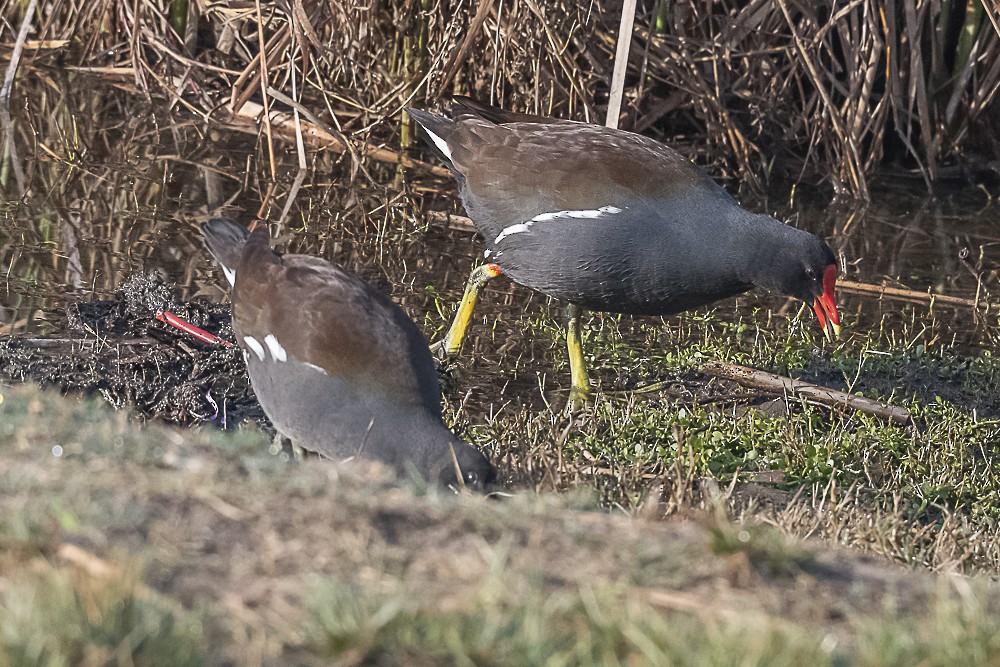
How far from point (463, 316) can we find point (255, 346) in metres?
1.66

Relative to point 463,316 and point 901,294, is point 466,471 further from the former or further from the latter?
point 901,294

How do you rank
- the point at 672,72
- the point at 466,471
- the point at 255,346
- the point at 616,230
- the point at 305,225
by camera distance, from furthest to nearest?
the point at 672,72
the point at 305,225
the point at 616,230
the point at 255,346
the point at 466,471

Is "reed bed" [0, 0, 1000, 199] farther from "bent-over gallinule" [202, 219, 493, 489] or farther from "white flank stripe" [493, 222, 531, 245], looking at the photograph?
"bent-over gallinule" [202, 219, 493, 489]

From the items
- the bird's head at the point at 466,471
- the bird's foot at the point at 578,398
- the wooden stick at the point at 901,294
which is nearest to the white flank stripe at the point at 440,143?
the bird's foot at the point at 578,398

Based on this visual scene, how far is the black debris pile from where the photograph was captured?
16.8ft

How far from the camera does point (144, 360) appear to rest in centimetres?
539

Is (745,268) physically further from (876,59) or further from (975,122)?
(975,122)

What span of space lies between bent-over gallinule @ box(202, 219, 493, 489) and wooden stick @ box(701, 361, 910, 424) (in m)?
1.93

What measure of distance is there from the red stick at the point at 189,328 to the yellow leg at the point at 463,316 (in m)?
0.98

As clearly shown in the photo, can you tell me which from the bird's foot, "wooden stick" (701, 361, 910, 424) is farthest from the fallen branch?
"wooden stick" (701, 361, 910, 424)

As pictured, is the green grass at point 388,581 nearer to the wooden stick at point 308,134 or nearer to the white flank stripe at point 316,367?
the white flank stripe at point 316,367

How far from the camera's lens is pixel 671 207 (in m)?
5.31

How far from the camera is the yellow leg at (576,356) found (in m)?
5.64

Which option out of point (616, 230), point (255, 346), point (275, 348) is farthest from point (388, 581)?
point (616, 230)
